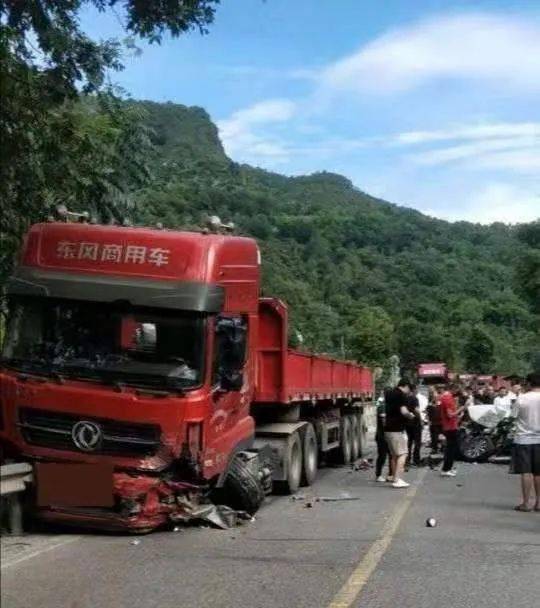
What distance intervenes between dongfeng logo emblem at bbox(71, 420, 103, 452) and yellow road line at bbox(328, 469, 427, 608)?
2.69 meters

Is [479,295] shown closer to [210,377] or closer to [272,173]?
[272,173]

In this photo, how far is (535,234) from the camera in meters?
38.3

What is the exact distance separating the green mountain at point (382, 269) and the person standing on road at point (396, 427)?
58.7 m

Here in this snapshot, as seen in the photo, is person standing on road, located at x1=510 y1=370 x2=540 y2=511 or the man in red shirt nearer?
person standing on road, located at x1=510 y1=370 x2=540 y2=511

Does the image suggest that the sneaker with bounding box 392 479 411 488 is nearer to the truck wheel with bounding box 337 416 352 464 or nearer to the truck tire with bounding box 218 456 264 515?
the truck tire with bounding box 218 456 264 515

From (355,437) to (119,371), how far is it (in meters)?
13.8

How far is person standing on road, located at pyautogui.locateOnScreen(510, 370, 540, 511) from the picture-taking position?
12125mm

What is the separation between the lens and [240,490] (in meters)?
10.9

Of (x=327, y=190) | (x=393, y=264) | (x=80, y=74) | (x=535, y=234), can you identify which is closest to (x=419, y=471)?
(x=80, y=74)

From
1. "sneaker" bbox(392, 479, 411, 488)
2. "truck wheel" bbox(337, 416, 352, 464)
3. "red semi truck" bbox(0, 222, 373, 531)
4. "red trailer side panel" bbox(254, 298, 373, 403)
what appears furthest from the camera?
"truck wheel" bbox(337, 416, 352, 464)

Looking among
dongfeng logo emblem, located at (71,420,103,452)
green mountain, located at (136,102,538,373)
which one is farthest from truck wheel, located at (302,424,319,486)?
green mountain, located at (136,102,538,373)

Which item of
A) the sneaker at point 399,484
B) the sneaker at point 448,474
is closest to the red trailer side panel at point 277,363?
the sneaker at point 399,484

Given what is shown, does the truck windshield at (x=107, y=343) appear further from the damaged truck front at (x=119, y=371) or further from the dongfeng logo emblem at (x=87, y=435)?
the dongfeng logo emblem at (x=87, y=435)

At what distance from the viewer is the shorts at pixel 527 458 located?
12.1 m
